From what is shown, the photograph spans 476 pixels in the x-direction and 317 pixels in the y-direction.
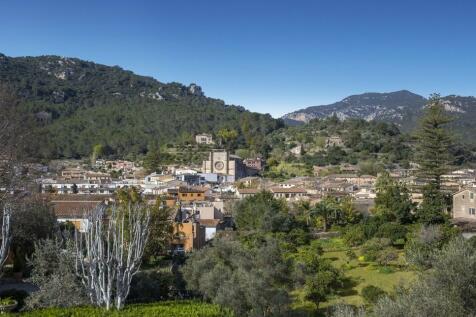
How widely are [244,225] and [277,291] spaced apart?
1874 cm

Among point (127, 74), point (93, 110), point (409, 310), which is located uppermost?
point (127, 74)

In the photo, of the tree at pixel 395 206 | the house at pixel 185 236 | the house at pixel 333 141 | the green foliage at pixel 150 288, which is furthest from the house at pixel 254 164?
the green foliage at pixel 150 288

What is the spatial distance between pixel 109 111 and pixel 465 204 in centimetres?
8607

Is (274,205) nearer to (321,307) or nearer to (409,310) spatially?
(321,307)

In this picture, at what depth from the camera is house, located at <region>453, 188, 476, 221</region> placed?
1245 inches

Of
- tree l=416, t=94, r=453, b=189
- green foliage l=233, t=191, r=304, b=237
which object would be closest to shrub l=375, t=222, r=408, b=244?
green foliage l=233, t=191, r=304, b=237

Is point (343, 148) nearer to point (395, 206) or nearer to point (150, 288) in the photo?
point (395, 206)

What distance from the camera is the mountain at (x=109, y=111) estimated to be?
88.1 metres

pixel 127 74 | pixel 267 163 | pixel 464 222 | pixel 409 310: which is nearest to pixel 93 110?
pixel 267 163

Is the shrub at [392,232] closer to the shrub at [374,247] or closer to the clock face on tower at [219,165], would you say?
the shrub at [374,247]

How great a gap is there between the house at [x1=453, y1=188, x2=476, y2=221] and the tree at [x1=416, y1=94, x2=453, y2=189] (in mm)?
1466

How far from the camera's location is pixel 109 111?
349ft

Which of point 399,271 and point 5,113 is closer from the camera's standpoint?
point 5,113

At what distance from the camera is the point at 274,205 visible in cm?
3300
